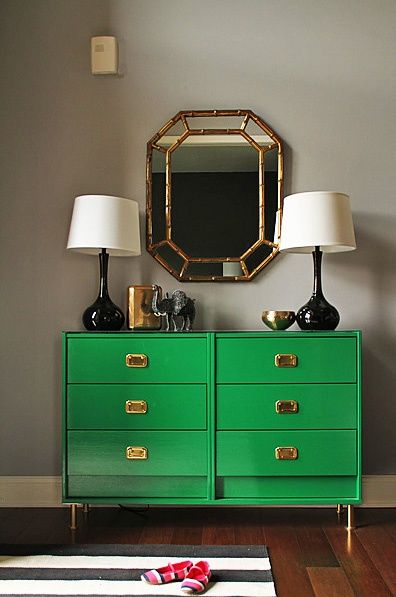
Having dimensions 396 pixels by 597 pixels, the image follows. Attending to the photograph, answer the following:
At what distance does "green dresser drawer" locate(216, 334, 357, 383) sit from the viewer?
3.21 meters

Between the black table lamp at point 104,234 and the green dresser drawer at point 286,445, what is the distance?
706 mm

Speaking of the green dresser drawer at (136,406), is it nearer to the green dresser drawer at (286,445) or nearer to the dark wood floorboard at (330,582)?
the green dresser drawer at (286,445)

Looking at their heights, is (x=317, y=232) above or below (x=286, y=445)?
above

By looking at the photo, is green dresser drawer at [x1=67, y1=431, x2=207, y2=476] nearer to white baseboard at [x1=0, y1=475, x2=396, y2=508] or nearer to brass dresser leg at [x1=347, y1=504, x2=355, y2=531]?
white baseboard at [x1=0, y1=475, x2=396, y2=508]

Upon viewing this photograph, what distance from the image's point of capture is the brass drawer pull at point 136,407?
10.6 ft

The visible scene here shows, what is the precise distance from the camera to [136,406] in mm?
3225

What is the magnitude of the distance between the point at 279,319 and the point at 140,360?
Result: 2.02ft

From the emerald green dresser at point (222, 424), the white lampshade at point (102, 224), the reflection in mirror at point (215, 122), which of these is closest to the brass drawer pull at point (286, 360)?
the emerald green dresser at point (222, 424)

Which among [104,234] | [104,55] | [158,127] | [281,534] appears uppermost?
[104,55]

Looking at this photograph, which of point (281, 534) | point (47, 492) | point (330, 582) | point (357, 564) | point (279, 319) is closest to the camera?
point (330, 582)

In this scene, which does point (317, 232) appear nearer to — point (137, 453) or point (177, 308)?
point (177, 308)

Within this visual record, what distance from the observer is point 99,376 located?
3.24m

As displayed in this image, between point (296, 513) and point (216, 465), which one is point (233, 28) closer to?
point (216, 465)

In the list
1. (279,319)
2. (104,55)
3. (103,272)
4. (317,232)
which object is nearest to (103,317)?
(103,272)
